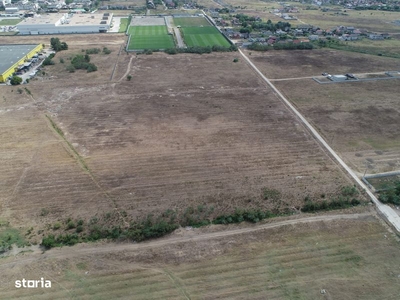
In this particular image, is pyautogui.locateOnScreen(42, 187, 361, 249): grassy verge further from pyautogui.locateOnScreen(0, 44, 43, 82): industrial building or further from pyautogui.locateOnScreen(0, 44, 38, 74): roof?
pyautogui.locateOnScreen(0, 44, 38, 74): roof

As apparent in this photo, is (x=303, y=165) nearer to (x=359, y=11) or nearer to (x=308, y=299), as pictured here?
(x=308, y=299)

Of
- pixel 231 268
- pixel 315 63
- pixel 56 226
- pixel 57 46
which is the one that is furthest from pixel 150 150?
pixel 57 46

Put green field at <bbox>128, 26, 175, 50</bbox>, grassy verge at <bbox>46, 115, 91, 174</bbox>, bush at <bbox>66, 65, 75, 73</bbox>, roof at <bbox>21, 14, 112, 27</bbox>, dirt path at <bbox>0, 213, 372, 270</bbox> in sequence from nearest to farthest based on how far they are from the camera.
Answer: dirt path at <bbox>0, 213, 372, 270</bbox> → grassy verge at <bbox>46, 115, 91, 174</bbox> → bush at <bbox>66, 65, 75, 73</bbox> → green field at <bbox>128, 26, 175, 50</bbox> → roof at <bbox>21, 14, 112, 27</bbox>

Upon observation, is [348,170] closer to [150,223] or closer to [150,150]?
[150,223]

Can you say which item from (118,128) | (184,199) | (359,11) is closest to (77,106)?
(118,128)

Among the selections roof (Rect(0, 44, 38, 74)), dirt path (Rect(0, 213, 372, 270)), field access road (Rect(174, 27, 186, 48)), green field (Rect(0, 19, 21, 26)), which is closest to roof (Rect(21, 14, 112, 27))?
green field (Rect(0, 19, 21, 26))

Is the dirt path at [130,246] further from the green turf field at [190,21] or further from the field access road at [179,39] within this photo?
the green turf field at [190,21]

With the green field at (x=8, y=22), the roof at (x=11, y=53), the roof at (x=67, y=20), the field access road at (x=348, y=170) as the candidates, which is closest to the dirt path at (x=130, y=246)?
the field access road at (x=348, y=170)
